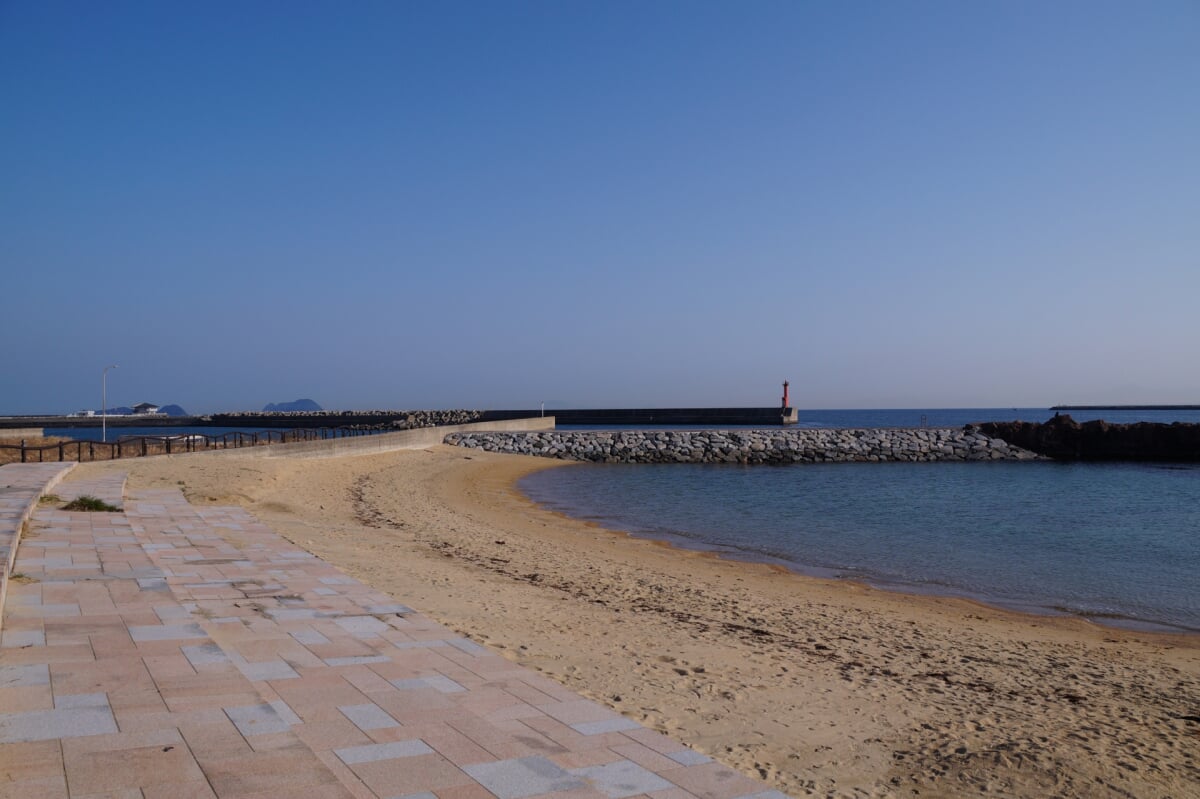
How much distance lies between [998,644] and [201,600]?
773 cm

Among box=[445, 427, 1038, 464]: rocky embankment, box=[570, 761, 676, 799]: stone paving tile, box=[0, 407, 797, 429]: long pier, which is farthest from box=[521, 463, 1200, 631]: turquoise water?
box=[0, 407, 797, 429]: long pier

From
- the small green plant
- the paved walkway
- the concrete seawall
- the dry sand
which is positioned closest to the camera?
the paved walkway

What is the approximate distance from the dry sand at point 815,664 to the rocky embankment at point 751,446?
25730mm

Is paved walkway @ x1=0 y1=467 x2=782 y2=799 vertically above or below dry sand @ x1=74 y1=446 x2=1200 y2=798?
above

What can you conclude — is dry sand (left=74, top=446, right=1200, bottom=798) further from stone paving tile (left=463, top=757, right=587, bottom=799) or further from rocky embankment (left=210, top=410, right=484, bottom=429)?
rocky embankment (left=210, top=410, right=484, bottom=429)

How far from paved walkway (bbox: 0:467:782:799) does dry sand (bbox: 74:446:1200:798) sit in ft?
2.23

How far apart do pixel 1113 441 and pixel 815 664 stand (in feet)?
149

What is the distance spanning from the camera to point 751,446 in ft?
136

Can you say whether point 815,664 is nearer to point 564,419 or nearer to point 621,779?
point 621,779

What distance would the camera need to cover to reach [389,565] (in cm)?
998

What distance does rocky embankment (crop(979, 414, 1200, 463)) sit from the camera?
4362 centimetres

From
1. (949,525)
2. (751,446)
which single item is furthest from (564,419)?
(949,525)

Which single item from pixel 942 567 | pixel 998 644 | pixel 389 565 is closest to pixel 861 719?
pixel 998 644

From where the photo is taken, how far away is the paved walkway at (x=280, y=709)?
11.8 feet
